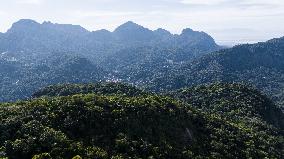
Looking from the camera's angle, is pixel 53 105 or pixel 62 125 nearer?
pixel 62 125

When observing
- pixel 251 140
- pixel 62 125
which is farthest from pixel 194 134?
pixel 62 125

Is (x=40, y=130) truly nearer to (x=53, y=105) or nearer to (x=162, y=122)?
(x=53, y=105)

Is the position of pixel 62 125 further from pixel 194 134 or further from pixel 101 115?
pixel 194 134

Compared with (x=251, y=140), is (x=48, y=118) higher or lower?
higher

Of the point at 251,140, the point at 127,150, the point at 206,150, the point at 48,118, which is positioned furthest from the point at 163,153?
the point at 251,140

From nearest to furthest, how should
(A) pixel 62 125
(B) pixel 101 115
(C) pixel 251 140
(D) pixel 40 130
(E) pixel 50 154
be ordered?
(E) pixel 50 154 < (D) pixel 40 130 < (A) pixel 62 125 < (B) pixel 101 115 < (C) pixel 251 140

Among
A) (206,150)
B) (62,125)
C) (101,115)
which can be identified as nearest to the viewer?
(62,125)
